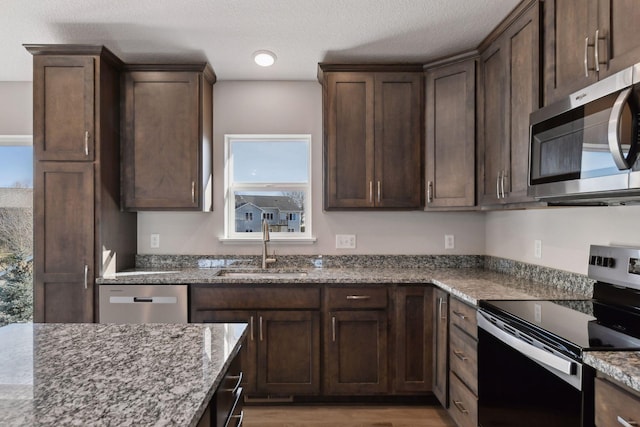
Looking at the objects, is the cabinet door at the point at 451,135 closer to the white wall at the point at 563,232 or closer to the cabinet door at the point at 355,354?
the white wall at the point at 563,232

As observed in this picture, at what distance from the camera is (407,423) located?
2.45m

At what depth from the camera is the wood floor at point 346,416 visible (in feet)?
7.99

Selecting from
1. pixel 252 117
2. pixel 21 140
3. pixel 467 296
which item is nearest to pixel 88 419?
pixel 467 296

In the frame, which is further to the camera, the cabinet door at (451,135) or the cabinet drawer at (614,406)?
the cabinet door at (451,135)

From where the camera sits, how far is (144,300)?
255cm

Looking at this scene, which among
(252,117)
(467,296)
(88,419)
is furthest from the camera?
(252,117)

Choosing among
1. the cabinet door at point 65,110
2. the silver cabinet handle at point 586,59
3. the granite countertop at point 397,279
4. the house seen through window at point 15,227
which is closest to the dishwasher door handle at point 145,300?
the granite countertop at point 397,279

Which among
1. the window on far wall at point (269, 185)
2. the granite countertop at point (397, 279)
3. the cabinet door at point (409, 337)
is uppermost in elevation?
the window on far wall at point (269, 185)

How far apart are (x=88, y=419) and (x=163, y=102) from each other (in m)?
2.54

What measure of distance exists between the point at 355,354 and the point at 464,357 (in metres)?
0.77

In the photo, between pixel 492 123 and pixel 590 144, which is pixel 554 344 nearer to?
pixel 590 144

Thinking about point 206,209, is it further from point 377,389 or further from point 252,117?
point 377,389

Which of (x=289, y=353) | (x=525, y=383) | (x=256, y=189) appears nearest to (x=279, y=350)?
(x=289, y=353)

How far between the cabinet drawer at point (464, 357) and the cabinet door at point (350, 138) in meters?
1.11
